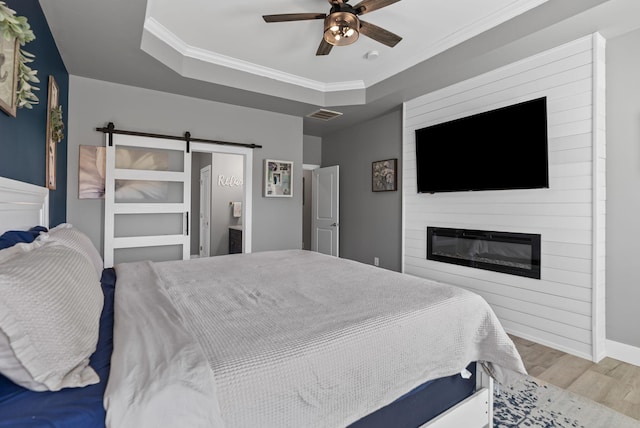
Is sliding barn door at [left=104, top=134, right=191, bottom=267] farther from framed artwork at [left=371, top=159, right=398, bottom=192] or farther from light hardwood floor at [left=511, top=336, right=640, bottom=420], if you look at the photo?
light hardwood floor at [left=511, top=336, right=640, bottom=420]

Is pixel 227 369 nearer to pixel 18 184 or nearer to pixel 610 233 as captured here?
pixel 18 184

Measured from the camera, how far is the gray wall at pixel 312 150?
19.7 feet

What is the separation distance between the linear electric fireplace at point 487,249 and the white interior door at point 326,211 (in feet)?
6.15

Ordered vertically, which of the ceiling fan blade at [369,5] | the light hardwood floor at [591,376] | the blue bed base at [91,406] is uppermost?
the ceiling fan blade at [369,5]

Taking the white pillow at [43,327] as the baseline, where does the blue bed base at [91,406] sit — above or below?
below

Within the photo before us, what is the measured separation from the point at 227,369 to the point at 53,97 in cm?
283

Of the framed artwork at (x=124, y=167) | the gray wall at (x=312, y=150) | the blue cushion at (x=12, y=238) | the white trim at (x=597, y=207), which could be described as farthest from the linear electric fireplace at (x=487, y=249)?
the blue cushion at (x=12, y=238)

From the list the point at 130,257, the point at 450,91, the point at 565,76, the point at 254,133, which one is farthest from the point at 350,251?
the point at 565,76

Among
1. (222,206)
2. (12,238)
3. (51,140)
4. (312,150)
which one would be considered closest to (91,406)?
(12,238)

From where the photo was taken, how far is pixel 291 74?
3.80m

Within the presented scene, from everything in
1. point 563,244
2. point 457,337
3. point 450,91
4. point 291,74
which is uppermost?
point 291,74

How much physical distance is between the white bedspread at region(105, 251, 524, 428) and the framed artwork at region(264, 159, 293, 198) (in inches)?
103

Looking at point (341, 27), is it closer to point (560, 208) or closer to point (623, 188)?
point (560, 208)

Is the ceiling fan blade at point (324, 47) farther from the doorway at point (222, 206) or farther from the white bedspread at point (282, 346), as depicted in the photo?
the doorway at point (222, 206)
